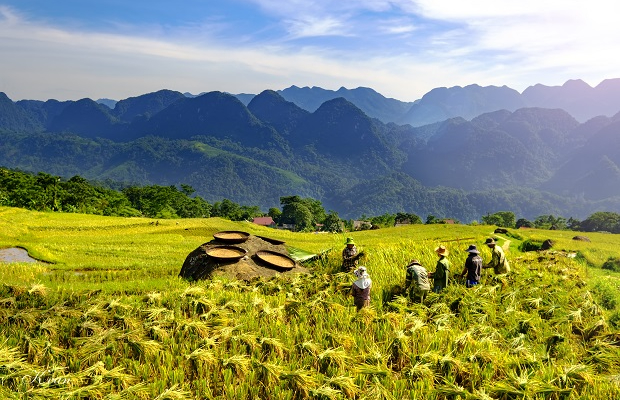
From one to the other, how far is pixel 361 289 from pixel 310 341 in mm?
3329

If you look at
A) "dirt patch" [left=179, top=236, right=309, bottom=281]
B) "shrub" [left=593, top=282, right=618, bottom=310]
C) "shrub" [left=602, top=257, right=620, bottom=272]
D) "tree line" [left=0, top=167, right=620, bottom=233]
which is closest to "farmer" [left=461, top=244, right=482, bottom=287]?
"shrub" [left=593, top=282, right=618, bottom=310]

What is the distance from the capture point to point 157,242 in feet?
105

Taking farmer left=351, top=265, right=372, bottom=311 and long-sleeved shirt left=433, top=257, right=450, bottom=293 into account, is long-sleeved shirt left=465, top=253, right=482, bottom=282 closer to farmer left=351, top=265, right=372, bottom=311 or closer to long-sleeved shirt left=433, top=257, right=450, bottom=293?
long-sleeved shirt left=433, top=257, right=450, bottom=293

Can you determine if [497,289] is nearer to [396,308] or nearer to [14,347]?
[396,308]

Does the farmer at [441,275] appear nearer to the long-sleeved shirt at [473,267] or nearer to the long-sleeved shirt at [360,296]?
the long-sleeved shirt at [473,267]

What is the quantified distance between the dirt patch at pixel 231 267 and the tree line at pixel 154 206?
62448 mm

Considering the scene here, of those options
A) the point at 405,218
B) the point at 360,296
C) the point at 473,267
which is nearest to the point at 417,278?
the point at 360,296

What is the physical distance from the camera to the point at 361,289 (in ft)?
39.2

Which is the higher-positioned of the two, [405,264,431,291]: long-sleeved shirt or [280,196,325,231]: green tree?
[405,264,431,291]: long-sleeved shirt

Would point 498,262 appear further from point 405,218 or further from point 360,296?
point 405,218

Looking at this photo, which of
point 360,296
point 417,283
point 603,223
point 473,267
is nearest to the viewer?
point 360,296

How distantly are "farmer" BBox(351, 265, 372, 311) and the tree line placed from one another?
7126cm

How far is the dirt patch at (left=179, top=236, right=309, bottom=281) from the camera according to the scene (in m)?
16.6

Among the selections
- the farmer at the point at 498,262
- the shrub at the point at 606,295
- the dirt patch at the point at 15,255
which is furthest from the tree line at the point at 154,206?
the farmer at the point at 498,262
